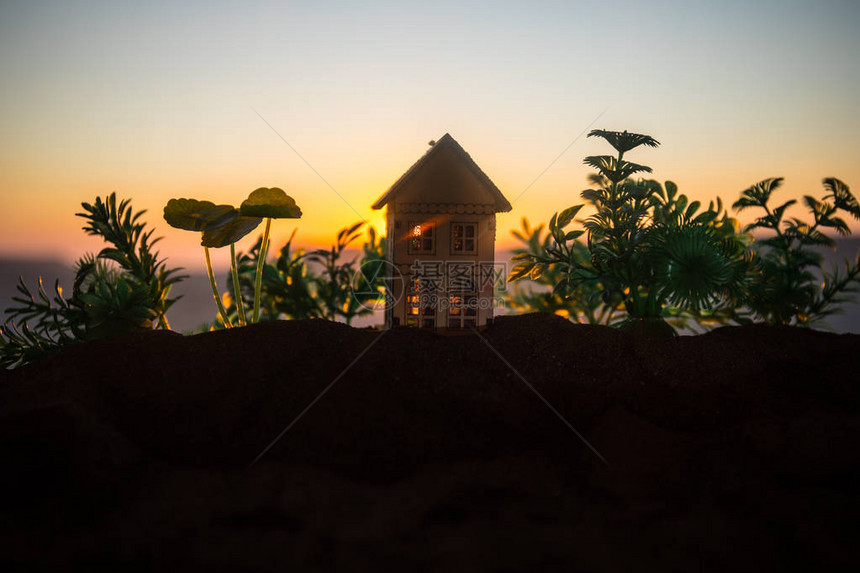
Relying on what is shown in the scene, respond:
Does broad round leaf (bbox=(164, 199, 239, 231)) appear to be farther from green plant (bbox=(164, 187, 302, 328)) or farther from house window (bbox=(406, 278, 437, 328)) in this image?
house window (bbox=(406, 278, 437, 328))

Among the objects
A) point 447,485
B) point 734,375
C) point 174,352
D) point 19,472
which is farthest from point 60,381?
point 734,375

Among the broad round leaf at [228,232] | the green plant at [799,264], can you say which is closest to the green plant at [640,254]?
the green plant at [799,264]

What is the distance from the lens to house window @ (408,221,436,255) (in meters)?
5.65

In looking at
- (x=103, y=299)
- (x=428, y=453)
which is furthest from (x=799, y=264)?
(x=103, y=299)

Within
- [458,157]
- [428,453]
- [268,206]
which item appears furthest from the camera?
Answer: [458,157]

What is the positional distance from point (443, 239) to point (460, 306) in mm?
757

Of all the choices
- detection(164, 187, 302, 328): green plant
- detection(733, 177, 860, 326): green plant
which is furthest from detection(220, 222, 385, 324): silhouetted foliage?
detection(733, 177, 860, 326): green plant

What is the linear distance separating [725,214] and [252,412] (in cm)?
664

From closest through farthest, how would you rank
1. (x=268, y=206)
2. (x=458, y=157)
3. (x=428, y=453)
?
(x=428, y=453)
(x=268, y=206)
(x=458, y=157)

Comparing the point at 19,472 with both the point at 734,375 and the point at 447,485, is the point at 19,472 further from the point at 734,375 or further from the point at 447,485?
the point at 734,375

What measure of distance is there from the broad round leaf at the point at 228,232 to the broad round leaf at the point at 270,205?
25cm

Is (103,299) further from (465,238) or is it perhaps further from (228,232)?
(465,238)

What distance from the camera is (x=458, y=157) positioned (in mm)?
5633

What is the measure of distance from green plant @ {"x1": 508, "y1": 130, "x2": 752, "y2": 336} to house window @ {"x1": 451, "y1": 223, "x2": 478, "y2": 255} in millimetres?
951
